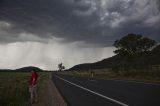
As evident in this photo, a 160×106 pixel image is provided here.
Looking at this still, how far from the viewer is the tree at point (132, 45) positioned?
209ft

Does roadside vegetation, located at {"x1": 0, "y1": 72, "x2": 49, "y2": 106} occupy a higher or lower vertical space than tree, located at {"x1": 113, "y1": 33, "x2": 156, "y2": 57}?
lower

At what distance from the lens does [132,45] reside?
209ft

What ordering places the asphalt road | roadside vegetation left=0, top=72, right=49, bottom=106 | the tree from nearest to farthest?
the asphalt road < roadside vegetation left=0, top=72, right=49, bottom=106 < the tree

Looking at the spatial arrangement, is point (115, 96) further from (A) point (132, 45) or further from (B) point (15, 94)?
(A) point (132, 45)

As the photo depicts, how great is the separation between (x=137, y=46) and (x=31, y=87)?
5369 centimetres

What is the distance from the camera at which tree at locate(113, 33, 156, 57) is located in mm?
63594

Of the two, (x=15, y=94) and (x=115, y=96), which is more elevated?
(x=15, y=94)

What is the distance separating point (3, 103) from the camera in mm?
11953

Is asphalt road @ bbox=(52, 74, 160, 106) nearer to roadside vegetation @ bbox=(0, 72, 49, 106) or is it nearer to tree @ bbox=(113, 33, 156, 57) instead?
roadside vegetation @ bbox=(0, 72, 49, 106)

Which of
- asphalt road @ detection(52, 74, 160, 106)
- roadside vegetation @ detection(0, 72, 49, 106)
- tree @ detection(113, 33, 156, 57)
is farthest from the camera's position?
tree @ detection(113, 33, 156, 57)

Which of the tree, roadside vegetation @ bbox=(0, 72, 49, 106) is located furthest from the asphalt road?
the tree

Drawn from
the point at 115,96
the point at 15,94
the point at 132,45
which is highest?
the point at 132,45

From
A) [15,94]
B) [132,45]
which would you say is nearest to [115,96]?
[15,94]

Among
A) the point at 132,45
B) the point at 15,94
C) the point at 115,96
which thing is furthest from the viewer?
the point at 132,45
